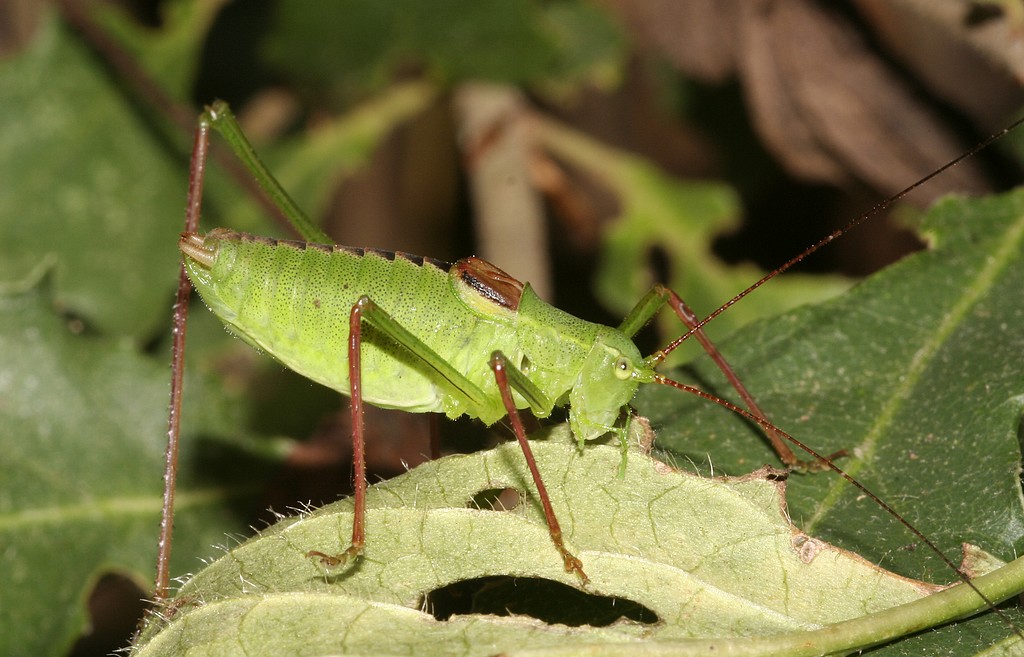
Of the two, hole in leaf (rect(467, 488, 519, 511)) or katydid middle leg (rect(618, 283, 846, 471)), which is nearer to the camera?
hole in leaf (rect(467, 488, 519, 511))

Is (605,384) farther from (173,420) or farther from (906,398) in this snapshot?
(173,420)

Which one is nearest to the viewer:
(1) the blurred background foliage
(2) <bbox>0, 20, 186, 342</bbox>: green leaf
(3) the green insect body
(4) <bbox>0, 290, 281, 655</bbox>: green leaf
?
(3) the green insect body

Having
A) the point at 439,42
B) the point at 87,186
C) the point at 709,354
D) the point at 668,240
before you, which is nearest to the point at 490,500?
the point at 709,354

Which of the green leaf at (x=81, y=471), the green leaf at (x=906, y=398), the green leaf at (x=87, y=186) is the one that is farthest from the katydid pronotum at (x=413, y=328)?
the green leaf at (x=87, y=186)

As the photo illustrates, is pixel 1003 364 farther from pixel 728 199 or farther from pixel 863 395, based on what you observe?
pixel 728 199

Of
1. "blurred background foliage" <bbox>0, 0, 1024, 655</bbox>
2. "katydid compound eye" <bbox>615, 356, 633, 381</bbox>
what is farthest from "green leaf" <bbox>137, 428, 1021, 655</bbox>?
"blurred background foliage" <bbox>0, 0, 1024, 655</bbox>

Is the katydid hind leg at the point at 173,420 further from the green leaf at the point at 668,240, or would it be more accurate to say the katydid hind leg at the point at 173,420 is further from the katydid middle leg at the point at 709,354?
the green leaf at the point at 668,240

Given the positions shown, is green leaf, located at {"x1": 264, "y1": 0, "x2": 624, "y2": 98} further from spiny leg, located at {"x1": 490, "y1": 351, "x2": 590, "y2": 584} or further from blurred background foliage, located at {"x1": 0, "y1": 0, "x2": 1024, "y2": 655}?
spiny leg, located at {"x1": 490, "y1": 351, "x2": 590, "y2": 584}
